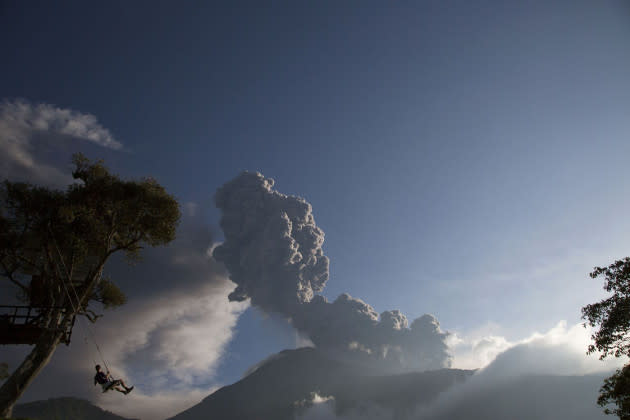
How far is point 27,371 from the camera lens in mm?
13562

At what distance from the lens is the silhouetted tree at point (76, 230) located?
17031mm

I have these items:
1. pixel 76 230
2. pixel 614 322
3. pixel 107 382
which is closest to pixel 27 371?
pixel 107 382

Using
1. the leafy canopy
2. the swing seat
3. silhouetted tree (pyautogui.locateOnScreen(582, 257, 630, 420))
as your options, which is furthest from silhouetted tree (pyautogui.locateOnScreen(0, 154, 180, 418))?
silhouetted tree (pyautogui.locateOnScreen(582, 257, 630, 420))

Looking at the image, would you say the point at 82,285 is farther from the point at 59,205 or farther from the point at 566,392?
the point at 566,392

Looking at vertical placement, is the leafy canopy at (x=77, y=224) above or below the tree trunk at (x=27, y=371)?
above

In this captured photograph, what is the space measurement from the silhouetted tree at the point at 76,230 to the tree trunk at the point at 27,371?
947 millimetres

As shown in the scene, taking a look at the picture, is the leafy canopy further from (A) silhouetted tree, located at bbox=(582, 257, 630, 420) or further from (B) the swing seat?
(A) silhouetted tree, located at bbox=(582, 257, 630, 420)

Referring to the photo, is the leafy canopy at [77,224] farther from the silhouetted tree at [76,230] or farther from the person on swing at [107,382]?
the person on swing at [107,382]

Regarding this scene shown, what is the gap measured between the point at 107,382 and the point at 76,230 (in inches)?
338

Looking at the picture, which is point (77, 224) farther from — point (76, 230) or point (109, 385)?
point (109, 385)

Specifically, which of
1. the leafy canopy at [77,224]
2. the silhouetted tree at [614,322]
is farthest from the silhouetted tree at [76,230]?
the silhouetted tree at [614,322]

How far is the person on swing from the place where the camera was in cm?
1614

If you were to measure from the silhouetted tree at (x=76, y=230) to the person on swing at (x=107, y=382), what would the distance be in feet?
9.58

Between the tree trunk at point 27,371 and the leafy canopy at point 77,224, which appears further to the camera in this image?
the leafy canopy at point 77,224
